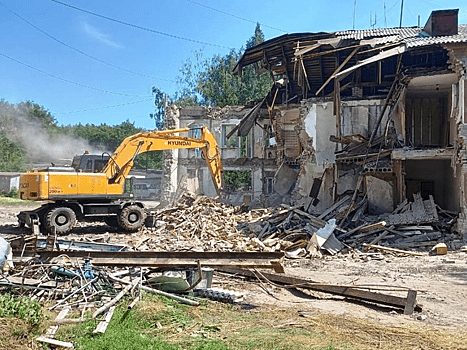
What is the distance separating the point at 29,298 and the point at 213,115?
71.0 feet

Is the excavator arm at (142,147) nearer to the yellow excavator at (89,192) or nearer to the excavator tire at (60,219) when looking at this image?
the yellow excavator at (89,192)

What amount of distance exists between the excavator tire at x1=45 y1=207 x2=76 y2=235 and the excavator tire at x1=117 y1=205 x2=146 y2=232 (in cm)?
162

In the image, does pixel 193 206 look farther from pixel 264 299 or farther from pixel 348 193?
pixel 264 299

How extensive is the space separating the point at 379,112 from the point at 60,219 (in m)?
12.1

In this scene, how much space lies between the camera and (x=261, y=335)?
5637 millimetres

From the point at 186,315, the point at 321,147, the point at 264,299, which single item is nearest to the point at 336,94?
Result: the point at 321,147

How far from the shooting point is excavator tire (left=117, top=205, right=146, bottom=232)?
15.8 m

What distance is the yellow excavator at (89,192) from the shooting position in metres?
14.8

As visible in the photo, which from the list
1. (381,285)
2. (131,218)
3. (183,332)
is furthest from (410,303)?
(131,218)

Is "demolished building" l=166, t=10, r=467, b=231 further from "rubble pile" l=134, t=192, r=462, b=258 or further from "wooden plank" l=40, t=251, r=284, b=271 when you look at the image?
"wooden plank" l=40, t=251, r=284, b=271

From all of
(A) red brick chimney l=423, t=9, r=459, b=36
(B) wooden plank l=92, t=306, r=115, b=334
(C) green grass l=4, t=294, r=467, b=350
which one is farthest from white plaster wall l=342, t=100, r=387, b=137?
(B) wooden plank l=92, t=306, r=115, b=334

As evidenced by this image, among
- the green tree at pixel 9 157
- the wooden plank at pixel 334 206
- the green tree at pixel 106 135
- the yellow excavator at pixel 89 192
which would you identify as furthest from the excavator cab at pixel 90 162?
the green tree at pixel 106 135

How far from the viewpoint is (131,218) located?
16.0 meters

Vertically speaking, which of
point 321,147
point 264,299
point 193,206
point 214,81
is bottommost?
point 264,299
